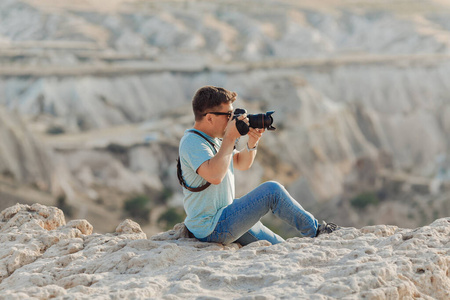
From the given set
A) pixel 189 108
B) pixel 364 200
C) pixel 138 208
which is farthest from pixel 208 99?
pixel 189 108

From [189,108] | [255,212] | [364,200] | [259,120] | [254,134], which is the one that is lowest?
[364,200]

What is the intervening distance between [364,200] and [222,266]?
28506mm

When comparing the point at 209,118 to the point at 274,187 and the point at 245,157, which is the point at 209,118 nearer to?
the point at 245,157

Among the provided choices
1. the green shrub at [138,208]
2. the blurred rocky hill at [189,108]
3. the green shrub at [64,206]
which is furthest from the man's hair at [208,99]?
the green shrub at [138,208]

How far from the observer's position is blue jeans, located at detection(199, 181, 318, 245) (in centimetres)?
486

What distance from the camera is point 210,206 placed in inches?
194

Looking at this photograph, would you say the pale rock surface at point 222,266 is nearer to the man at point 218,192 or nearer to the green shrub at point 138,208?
the man at point 218,192

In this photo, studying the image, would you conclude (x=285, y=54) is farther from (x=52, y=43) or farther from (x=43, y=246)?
(x=43, y=246)

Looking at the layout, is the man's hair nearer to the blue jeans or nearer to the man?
the man

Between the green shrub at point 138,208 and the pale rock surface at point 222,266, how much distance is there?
80.6ft

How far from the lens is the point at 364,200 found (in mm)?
31859

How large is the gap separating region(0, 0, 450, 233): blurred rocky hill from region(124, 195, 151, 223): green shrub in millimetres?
541

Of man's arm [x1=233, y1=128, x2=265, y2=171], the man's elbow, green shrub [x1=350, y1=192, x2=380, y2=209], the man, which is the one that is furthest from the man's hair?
green shrub [x1=350, y1=192, x2=380, y2=209]

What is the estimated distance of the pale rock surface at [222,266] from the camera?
3879 mm
